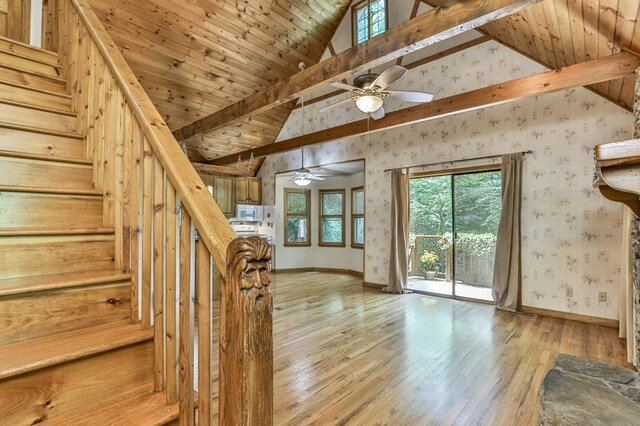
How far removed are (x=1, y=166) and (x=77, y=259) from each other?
661 mm

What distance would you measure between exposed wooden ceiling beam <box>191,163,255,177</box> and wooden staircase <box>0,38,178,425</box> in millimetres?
5637

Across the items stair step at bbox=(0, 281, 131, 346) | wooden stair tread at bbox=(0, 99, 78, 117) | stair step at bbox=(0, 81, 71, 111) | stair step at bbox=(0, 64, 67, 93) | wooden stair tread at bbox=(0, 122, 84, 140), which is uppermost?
stair step at bbox=(0, 64, 67, 93)

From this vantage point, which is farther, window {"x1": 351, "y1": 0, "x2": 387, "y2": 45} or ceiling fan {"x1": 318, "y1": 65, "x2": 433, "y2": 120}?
window {"x1": 351, "y1": 0, "x2": 387, "y2": 45}

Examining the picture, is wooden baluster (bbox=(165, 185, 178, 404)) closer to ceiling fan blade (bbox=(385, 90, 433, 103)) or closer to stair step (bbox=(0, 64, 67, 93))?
stair step (bbox=(0, 64, 67, 93))

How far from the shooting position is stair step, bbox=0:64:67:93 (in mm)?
2135

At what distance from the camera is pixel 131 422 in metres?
0.99

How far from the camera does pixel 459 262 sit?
5.59m

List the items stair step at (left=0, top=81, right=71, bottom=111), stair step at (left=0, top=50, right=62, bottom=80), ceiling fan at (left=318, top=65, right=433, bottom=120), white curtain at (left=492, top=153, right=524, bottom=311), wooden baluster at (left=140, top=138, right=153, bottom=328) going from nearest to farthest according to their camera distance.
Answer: wooden baluster at (left=140, top=138, right=153, bottom=328)
stair step at (left=0, top=81, right=71, bottom=111)
stair step at (left=0, top=50, right=62, bottom=80)
ceiling fan at (left=318, top=65, right=433, bottom=120)
white curtain at (left=492, top=153, right=524, bottom=311)

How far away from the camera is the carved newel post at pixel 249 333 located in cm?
73

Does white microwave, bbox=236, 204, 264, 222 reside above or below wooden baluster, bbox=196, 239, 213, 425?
above

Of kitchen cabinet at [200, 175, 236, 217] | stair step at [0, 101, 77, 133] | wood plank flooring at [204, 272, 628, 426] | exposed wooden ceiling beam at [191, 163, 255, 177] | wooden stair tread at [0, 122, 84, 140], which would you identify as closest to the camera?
wooden stair tread at [0, 122, 84, 140]

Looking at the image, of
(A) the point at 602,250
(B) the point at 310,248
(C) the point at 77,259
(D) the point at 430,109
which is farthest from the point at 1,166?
(B) the point at 310,248

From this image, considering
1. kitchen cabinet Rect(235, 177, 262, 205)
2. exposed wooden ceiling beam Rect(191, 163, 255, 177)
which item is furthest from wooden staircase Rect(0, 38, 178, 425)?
kitchen cabinet Rect(235, 177, 262, 205)

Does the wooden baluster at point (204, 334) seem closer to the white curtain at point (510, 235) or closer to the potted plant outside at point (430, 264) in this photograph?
the white curtain at point (510, 235)
